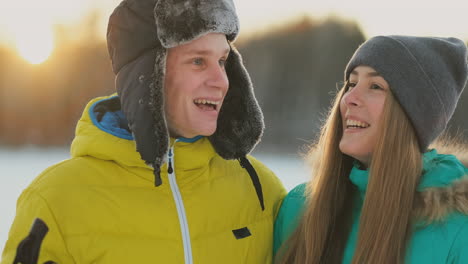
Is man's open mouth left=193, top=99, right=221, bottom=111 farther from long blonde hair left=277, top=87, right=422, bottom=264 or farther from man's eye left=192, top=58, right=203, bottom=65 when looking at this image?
long blonde hair left=277, top=87, right=422, bottom=264

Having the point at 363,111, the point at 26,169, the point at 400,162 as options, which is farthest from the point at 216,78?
the point at 26,169

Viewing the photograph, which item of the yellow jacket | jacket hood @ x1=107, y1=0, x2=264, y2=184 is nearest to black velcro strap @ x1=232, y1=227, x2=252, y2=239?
the yellow jacket

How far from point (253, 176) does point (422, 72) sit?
76 cm

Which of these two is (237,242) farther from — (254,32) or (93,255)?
(254,32)

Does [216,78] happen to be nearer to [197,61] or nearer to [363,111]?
[197,61]

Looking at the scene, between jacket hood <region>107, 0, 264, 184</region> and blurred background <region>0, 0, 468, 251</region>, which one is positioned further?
blurred background <region>0, 0, 468, 251</region>

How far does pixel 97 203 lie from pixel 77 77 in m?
13.1

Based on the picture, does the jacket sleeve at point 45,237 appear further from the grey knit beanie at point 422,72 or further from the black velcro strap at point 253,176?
the grey knit beanie at point 422,72

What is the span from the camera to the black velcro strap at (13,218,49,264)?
5.13 feet

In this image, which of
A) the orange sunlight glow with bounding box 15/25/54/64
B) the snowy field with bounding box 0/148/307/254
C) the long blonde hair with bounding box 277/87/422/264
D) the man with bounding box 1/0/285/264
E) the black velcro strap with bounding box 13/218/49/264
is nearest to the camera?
the black velcro strap with bounding box 13/218/49/264

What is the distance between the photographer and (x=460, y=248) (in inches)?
68.8

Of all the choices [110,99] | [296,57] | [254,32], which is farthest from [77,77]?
[110,99]

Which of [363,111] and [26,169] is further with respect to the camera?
[26,169]

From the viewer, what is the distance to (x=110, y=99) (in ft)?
6.66
